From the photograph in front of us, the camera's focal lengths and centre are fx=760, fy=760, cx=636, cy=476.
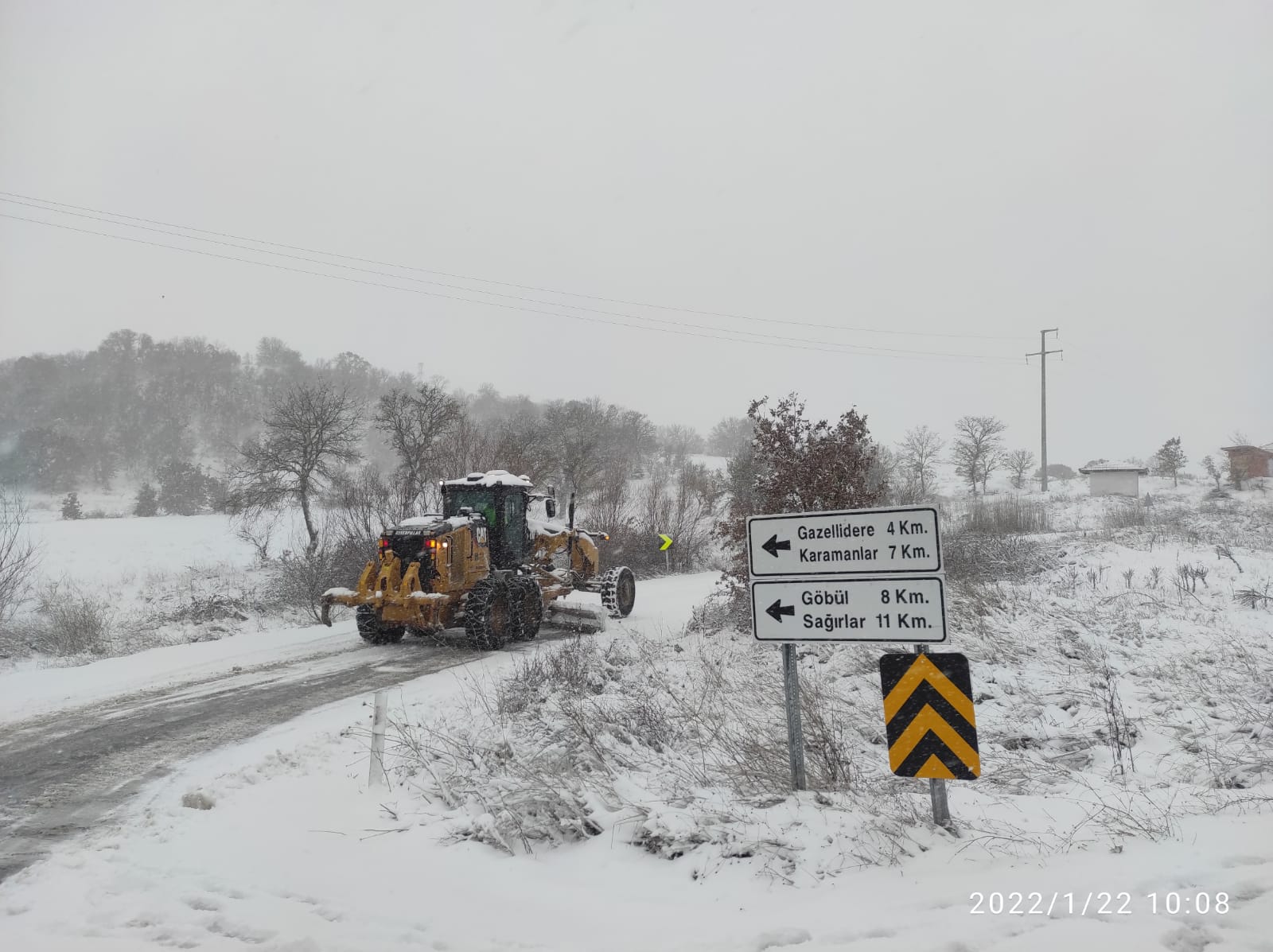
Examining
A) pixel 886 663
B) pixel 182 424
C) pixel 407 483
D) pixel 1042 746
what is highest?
pixel 182 424

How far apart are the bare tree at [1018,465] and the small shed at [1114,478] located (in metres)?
12.6

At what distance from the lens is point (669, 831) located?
4.09m

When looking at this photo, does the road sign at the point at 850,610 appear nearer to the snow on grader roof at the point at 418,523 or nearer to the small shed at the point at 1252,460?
the snow on grader roof at the point at 418,523

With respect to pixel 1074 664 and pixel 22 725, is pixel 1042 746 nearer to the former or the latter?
pixel 1074 664

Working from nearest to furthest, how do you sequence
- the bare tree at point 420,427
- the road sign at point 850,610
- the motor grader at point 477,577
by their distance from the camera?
the road sign at point 850,610 < the motor grader at point 477,577 < the bare tree at point 420,427

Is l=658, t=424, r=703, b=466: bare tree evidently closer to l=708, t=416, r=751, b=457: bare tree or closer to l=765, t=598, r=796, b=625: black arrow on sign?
l=708, t=416, r=751, b=457: bare tree

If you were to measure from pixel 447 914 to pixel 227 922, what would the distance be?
1.01 metres

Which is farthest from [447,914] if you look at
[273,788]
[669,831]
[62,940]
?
[273,788]

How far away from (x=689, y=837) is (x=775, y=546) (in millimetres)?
1652

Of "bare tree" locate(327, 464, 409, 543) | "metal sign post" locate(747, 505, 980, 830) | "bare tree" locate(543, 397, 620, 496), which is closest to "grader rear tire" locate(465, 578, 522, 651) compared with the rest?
"bare tree" locate(327, 464, 409, 543)

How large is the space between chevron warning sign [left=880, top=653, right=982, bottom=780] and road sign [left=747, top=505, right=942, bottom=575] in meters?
0.50

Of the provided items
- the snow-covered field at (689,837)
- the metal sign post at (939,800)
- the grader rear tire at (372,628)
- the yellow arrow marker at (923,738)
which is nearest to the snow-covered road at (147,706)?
the grader rear tire at (372,628)

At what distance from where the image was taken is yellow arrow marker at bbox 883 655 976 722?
3.78 m

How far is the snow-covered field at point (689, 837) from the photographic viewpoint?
3244 mm
